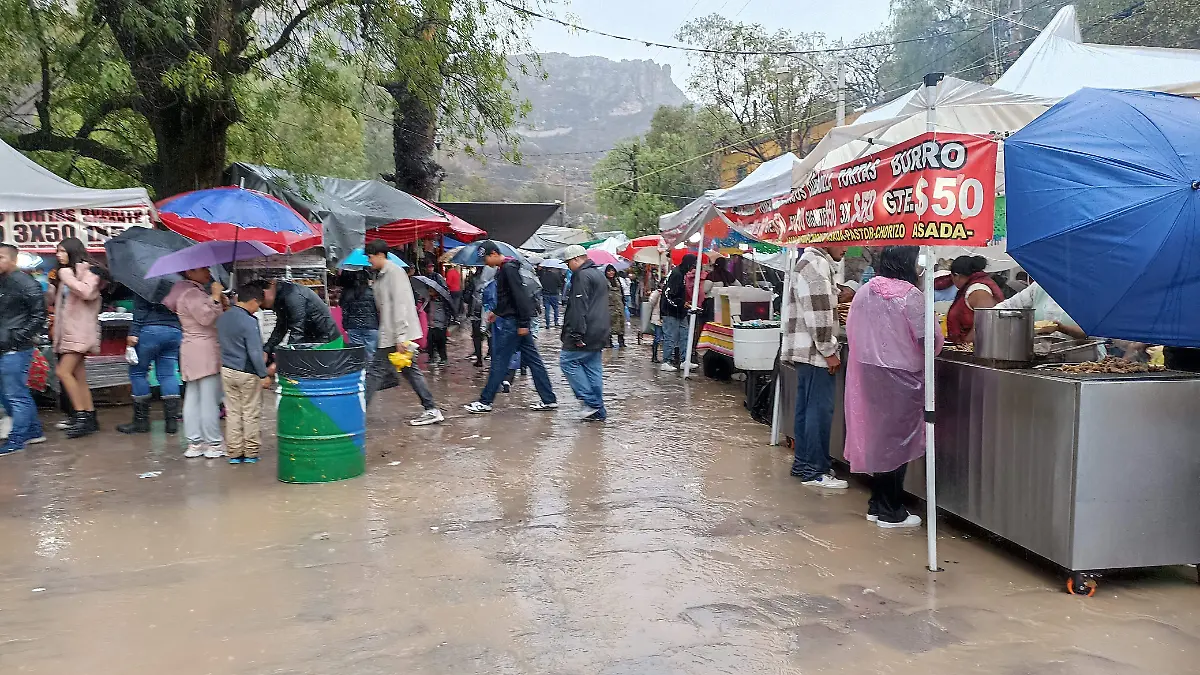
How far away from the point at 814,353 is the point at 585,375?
11.2ft

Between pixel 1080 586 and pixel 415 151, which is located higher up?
pixel 415 151

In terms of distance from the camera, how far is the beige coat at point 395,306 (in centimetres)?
860

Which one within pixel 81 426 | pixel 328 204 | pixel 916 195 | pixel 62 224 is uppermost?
pixel 328 204

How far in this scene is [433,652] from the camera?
381 cm

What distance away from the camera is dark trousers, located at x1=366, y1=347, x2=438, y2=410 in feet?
28.9

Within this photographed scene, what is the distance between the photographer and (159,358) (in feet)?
27.5

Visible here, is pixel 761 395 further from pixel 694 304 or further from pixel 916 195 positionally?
pixel 916 195

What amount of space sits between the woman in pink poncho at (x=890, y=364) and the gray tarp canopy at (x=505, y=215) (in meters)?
15.3

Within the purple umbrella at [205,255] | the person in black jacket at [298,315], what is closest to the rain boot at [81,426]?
the purple umbrella at [205,255]

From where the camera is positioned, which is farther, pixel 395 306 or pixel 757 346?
pixel 757 346

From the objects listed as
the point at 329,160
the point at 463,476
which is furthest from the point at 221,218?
the point at 329,160

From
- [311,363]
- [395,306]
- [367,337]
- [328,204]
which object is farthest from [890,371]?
[328,204]

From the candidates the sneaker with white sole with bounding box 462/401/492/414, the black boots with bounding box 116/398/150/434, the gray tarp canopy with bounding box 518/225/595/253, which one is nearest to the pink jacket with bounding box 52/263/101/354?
the black boots with bounding box 116/398/150/434

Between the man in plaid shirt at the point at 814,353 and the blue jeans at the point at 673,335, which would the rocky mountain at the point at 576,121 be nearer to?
the blue jeans at the point at 673,335
